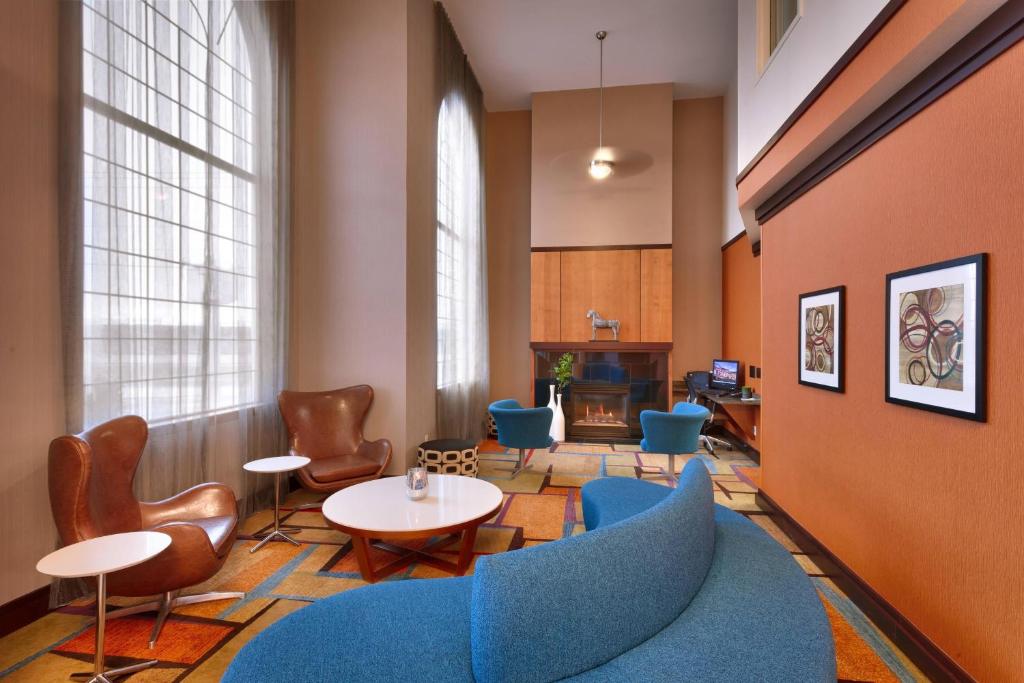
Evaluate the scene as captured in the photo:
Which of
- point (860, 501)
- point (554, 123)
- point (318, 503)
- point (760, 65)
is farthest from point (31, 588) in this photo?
point (554, 123)

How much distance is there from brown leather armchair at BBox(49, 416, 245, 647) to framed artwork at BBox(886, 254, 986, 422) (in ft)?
10.8

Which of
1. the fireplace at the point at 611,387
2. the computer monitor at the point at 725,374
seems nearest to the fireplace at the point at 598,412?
the fireplace at the point at 611,387

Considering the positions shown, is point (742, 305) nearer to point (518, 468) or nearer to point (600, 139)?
point (600, 139)

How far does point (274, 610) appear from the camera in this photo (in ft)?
7.96

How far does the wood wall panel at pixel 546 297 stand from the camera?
281 inches

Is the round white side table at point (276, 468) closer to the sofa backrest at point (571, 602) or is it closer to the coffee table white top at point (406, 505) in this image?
the coffee table white top at point (406, 505)

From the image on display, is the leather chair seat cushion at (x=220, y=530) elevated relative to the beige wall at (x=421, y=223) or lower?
lower

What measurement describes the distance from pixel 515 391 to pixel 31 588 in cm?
597

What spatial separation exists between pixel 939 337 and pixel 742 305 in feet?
14.8

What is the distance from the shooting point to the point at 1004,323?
1681 millimetres

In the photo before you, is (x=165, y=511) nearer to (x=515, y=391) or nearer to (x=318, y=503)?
(x=318, y=503)

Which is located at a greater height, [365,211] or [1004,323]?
[365,211]

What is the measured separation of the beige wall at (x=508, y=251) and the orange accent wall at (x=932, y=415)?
485 centimetres

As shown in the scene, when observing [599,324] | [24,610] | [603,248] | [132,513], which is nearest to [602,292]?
[599,324]
